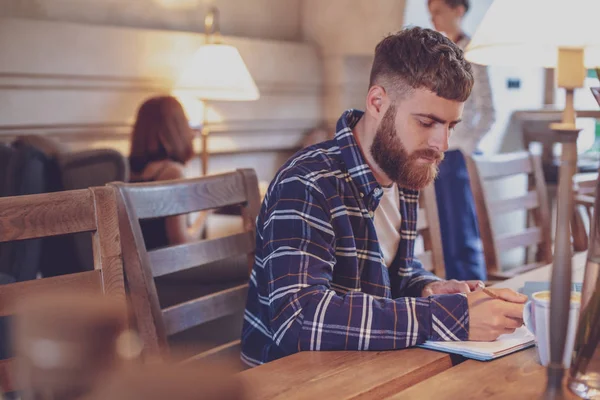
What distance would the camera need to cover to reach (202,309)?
4.54 feet

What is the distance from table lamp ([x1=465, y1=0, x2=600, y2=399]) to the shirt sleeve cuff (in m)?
0.26

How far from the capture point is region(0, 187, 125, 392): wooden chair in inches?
39.0

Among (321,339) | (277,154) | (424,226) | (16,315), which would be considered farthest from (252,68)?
(16,315)

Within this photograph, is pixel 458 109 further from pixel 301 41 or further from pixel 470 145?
pixel 301 41

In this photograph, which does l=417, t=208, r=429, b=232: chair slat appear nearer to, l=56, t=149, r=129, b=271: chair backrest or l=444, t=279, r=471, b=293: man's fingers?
l=444, t=279, r=471, b=293: man's fingers

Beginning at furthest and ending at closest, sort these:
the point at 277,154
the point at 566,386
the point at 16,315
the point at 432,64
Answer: the point at 277,154 → the point at 432,64 → the point at 566,386 → the point at 16,315

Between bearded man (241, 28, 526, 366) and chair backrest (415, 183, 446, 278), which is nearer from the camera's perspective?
bearded man (241, 28, 526, 366)

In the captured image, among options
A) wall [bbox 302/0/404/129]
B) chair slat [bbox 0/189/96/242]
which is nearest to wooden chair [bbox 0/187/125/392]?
chair slat [bbox 0/189/96/242]

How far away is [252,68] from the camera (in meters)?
3.83

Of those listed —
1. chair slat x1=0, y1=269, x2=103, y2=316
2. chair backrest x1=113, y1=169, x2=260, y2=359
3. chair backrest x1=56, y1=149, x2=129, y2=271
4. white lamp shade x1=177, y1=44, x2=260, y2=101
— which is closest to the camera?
chair slat x1=0, y1=269, x2=103, y2=316

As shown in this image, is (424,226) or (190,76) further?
(190,76)

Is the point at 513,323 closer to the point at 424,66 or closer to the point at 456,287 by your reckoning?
the point at 456,287

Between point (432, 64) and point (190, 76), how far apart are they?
202 centimetres

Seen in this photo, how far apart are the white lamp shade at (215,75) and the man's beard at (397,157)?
6.14 ft
